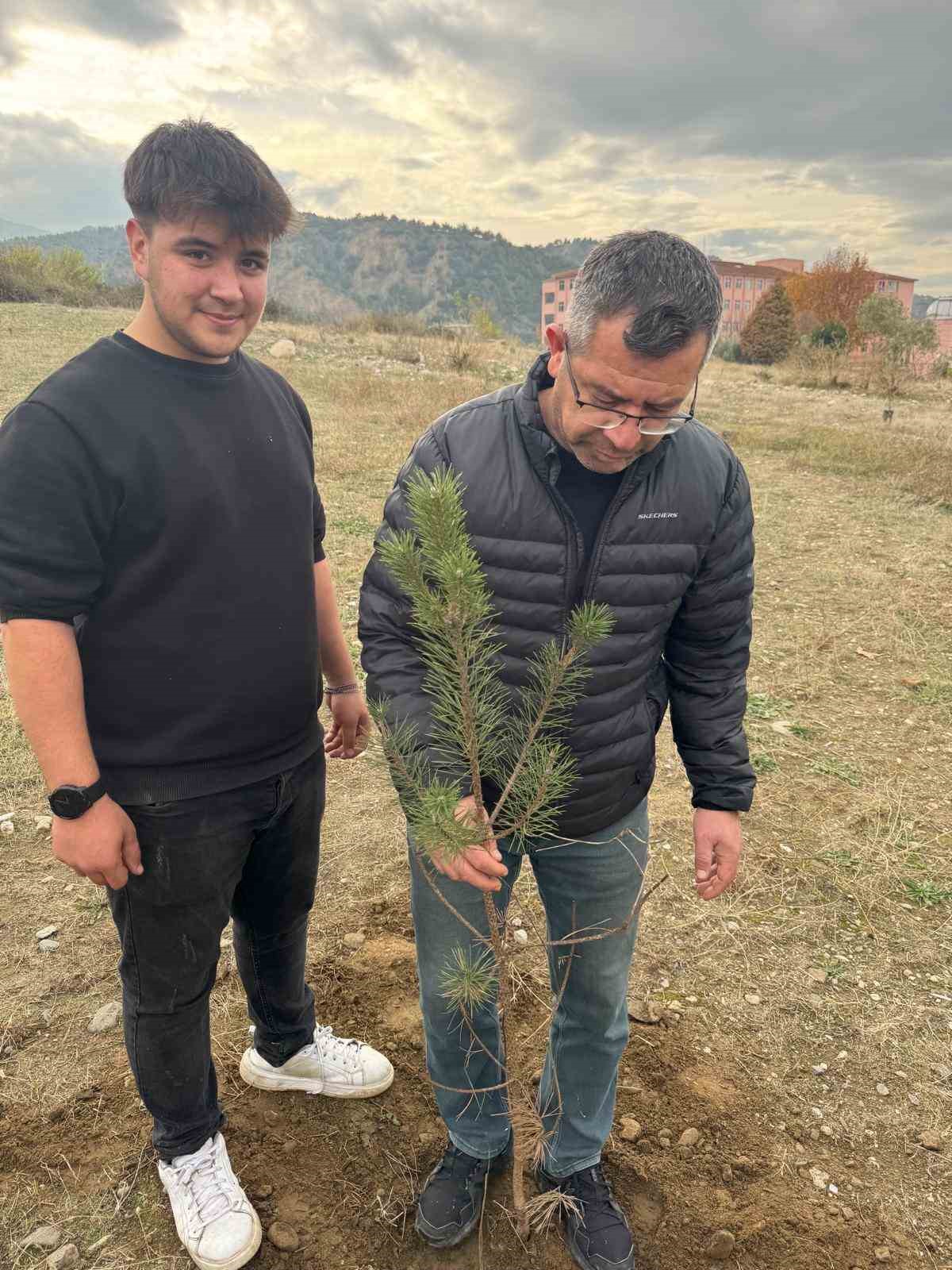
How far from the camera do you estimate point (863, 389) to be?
19.3m

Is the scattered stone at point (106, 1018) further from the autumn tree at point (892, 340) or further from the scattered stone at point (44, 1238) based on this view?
the autumn tree at point (892, 340)

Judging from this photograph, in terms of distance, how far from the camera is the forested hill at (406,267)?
394ft

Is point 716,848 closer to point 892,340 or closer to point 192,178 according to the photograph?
point 192,178

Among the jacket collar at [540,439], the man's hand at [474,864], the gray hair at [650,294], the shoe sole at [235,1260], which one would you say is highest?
the gray hair at [650,294]

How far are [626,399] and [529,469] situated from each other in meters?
0.22

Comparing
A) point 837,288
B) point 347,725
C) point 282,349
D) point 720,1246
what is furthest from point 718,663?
point 837,288

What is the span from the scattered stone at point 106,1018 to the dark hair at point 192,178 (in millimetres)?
2179

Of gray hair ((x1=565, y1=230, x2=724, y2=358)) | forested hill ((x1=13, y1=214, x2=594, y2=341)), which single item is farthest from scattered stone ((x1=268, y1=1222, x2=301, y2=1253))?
forested hill ((x1=13, y1=214, x2=594, y2=341))

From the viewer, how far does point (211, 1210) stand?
177cm

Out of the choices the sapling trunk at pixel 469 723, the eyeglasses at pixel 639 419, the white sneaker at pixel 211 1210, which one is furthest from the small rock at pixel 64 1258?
the eyeglasses at pixel 639 419

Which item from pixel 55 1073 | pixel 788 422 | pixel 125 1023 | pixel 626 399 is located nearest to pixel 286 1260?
pixel 125 1023

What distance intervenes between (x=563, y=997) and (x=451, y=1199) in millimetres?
547

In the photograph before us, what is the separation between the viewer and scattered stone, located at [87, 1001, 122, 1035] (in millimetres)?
2357

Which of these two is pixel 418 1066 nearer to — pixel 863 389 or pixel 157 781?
pixel 157 781
